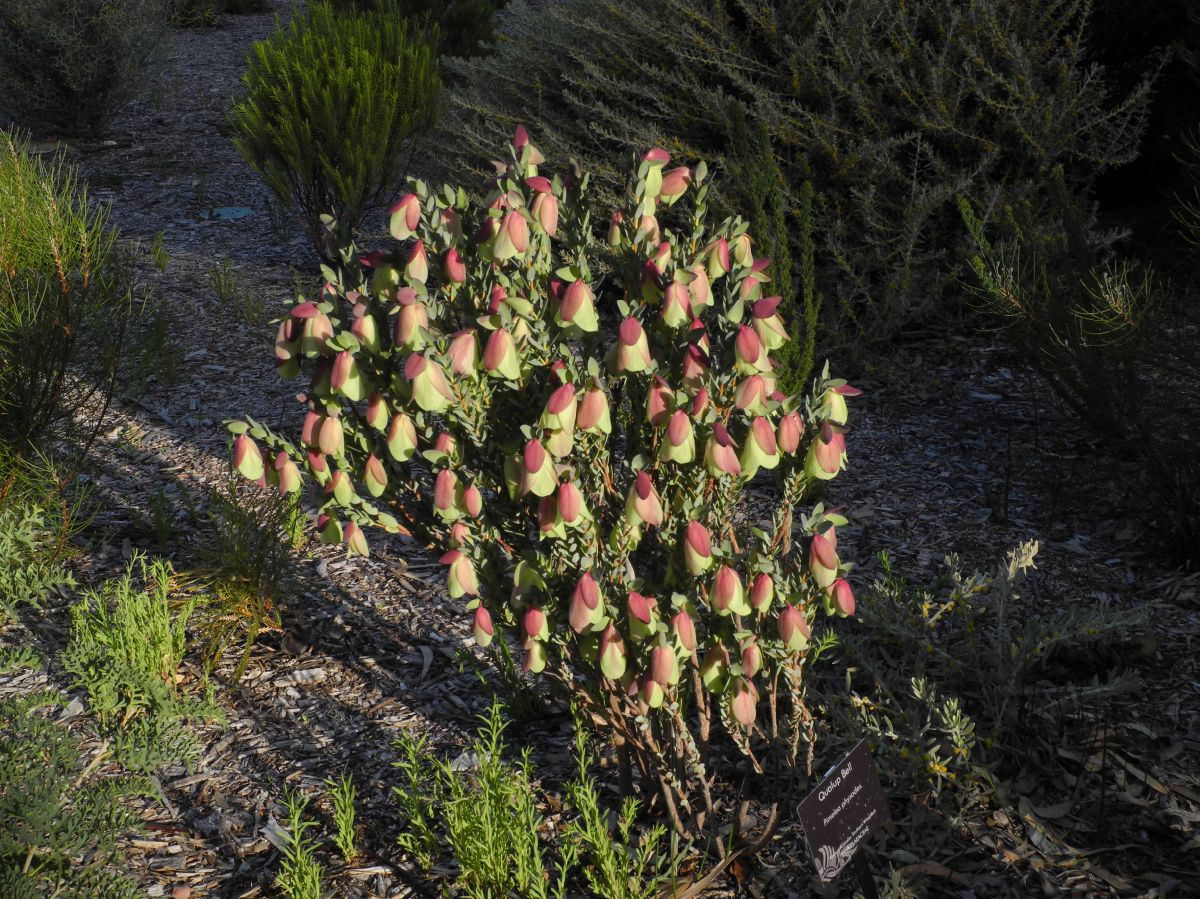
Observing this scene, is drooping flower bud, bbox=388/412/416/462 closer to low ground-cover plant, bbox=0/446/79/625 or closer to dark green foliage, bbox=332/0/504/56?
low ground-cover plant, bbox=0/446/79/625

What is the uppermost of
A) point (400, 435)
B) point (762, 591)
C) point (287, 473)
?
point (400, 435)

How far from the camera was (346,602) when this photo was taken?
2752mm

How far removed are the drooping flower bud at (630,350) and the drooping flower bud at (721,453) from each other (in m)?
0.14

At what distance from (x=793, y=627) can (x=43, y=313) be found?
2.52 meters

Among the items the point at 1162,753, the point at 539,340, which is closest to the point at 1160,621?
the point at 1162,753

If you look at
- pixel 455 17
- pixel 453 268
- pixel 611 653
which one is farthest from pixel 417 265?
pixel 455 17

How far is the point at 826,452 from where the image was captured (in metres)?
1.48

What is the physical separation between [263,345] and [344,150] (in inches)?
45.3

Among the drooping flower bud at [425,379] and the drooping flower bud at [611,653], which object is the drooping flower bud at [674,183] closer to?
the drooping flower bud at [425,379]

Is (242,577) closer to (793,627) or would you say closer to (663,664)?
(663,664)

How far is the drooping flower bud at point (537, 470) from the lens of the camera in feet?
4.60

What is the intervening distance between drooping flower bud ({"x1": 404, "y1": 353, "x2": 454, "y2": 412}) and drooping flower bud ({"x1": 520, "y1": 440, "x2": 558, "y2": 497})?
15 centimetres

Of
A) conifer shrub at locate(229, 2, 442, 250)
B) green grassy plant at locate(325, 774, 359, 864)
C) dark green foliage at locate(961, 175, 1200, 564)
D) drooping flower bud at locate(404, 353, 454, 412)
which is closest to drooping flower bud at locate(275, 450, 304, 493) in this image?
drooping flower bud at locate(404, 353, 454, 412)

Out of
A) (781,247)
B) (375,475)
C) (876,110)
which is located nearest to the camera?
Result: (375,475)
